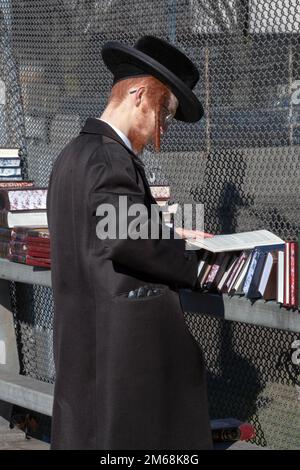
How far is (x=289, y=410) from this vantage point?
492 cm

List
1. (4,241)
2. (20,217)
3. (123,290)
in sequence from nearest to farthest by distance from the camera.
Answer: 1. (123,290)
2. (20,217)
3. (4,241)

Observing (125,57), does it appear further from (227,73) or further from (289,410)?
(289,410)

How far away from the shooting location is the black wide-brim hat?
330 centimetres

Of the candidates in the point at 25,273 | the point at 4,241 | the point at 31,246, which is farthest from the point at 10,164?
the point at 31,246

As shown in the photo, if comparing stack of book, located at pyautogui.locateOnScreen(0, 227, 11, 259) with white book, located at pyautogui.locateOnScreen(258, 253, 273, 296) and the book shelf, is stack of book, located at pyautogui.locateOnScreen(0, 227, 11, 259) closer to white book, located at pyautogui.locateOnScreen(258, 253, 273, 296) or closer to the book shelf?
the book shelf

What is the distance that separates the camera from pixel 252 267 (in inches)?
151

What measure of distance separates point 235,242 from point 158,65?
824 mm

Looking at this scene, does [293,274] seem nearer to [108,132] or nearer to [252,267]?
[252,267]

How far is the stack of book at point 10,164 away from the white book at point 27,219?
101 cm

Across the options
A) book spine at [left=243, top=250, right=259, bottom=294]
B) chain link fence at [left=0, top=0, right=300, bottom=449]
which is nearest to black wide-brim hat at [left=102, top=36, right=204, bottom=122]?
book spine at [left=243, top=250, right=259, bottom=294]

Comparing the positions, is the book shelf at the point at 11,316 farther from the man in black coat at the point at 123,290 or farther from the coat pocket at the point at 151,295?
the coat pocket at the point at 151,295

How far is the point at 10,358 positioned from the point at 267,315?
252cm

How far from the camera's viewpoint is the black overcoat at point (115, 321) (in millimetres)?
3209

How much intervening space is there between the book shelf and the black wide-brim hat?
2.58 feet
